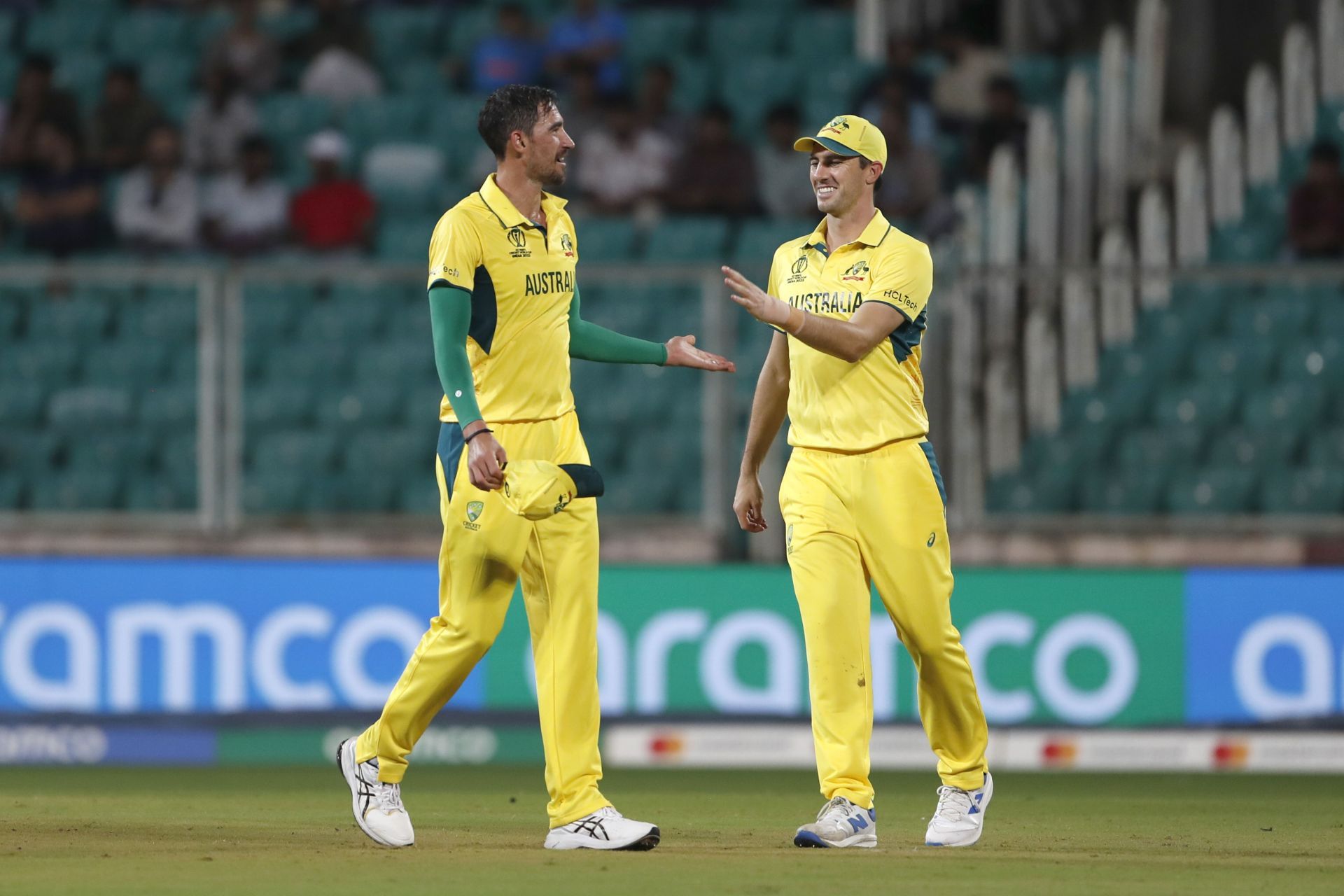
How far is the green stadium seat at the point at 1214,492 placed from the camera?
1060 centimetres

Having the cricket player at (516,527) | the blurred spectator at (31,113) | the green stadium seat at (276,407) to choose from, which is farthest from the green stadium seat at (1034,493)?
the blurred spectator at (31,113)

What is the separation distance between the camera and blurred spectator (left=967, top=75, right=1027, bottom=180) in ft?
44.6

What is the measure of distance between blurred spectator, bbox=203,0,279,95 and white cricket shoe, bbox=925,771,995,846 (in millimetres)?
9559

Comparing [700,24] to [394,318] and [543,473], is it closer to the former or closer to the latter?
[394,318]

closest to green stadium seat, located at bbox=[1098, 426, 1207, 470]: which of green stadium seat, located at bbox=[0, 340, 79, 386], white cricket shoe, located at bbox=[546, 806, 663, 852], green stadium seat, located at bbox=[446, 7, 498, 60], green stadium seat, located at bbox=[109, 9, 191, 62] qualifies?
white cricket shoe, located at bbox=[546, 806, 663, 852]

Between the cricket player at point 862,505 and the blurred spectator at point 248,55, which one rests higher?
the blurred spectator at point 248,55

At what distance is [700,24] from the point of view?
50.0 ft

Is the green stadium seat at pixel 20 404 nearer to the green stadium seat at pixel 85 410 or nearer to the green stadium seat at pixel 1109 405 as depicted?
the green stadium seat at pixel 85 410

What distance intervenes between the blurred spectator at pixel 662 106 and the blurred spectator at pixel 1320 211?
3.88 metres

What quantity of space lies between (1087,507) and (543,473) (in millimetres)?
4885

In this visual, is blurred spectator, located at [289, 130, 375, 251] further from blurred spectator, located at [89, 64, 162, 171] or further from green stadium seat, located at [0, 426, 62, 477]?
green stadium seat, located at [0, 426, 62, 477]

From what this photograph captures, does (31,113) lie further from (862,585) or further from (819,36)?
(862,585)

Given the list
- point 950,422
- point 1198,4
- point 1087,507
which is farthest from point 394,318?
point 1198,4

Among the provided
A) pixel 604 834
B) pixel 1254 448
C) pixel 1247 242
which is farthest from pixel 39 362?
pixel 1247 242
